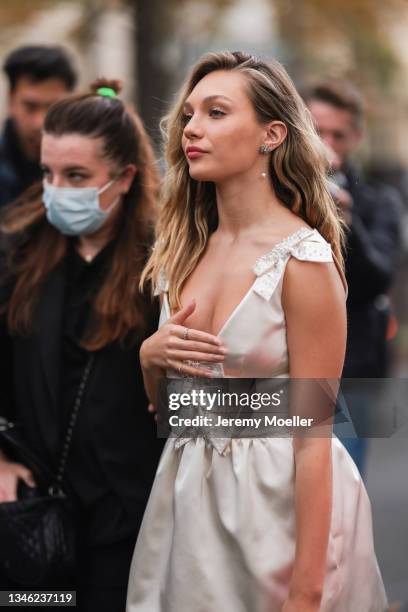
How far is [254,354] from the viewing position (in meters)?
2.72

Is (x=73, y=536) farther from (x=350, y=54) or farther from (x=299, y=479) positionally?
(x=350, y=54)

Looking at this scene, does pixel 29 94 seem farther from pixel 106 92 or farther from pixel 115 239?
pixel 115 239

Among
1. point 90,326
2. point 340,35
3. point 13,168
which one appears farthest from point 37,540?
point 340,35

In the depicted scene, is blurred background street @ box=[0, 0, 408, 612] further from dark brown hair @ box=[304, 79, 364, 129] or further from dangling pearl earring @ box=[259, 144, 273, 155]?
dangling pearl earring @ box=[259, 144, 273, 155]

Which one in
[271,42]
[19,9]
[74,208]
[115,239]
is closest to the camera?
[74,208]

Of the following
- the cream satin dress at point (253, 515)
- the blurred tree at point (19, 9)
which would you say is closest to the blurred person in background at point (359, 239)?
the cream satin dress at point (253, 515)

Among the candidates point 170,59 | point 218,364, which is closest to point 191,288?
point 218,364

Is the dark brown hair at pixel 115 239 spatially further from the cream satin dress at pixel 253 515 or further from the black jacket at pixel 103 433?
the cream satin dress at pixel 253 515

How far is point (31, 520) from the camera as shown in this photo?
336 cm

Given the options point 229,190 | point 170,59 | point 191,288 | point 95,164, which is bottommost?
point 191,288

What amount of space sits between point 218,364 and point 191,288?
25cm

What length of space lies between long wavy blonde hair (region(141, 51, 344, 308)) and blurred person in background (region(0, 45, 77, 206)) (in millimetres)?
2254

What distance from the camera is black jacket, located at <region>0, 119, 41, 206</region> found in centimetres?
500

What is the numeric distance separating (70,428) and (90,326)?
0.32 meters
